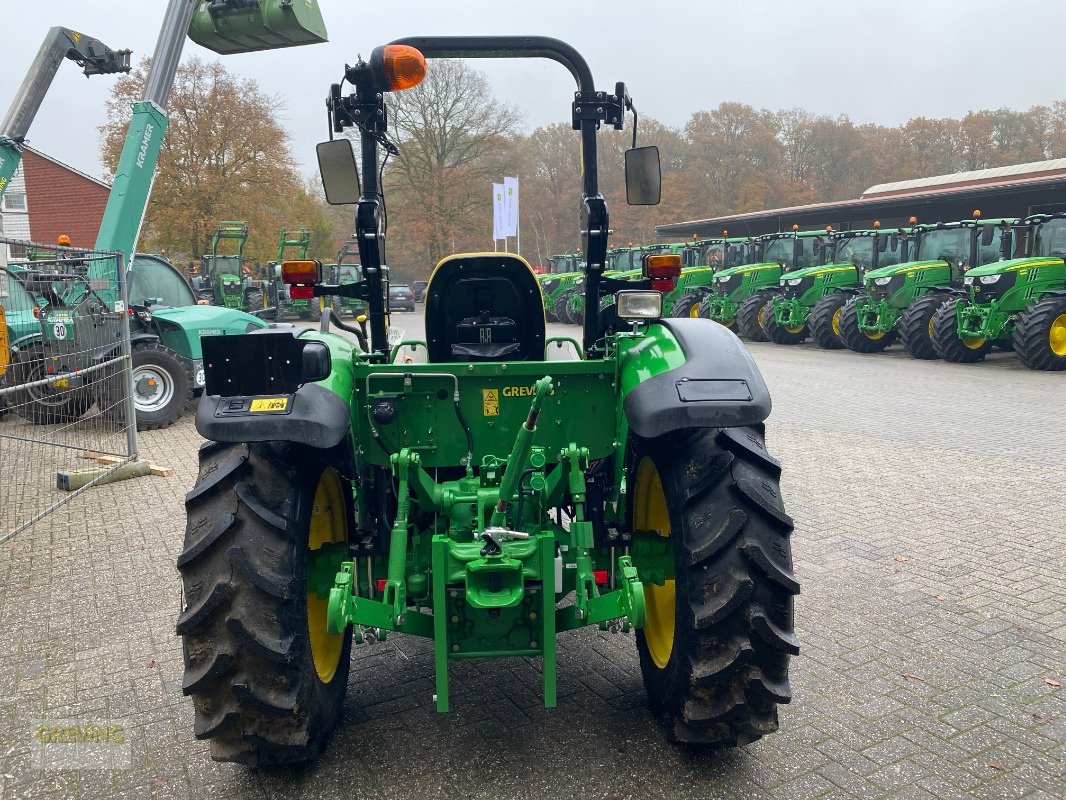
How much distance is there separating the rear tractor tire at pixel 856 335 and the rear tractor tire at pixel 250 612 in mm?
→ 16285

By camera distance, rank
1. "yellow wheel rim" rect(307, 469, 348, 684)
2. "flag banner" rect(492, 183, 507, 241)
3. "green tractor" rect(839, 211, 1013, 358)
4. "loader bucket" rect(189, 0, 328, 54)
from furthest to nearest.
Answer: "green tractor" rect(839, 211, 1013, 358) < "loader bucket" rect(189, 0, 328, 54) < "flag banner" rect(492, 183, 507, 241) < "yellow wheel rim" rect(307, 469, 348, 684)

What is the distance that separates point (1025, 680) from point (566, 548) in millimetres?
2060

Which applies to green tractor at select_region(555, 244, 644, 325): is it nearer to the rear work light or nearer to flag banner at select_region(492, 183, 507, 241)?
flag banner at select_region(492, 183, 507, 241)

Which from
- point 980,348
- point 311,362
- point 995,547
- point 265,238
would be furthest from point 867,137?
point 311,362

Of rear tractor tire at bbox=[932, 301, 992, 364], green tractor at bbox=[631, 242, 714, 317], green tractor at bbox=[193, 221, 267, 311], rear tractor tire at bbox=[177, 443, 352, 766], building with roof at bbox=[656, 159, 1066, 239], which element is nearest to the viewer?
rear tractor tire at bbox=[177, 443, 352, 766]

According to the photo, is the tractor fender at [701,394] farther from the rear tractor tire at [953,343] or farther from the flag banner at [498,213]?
the rear tractor tire at [953,343]

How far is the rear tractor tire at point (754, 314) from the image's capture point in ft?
68.7

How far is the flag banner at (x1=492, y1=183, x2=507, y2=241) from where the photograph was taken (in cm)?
816

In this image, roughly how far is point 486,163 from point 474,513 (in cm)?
967

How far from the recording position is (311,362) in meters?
2.91

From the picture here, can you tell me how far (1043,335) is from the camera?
44.3 ft

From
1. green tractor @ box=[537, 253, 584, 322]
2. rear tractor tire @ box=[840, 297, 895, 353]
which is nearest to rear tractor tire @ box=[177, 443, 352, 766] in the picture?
rear tractor tire @ box=[840, 297, 895, 353]

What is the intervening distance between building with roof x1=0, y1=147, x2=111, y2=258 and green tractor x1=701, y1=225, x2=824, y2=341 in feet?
101

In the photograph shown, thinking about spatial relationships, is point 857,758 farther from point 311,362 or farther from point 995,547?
point 995,547
